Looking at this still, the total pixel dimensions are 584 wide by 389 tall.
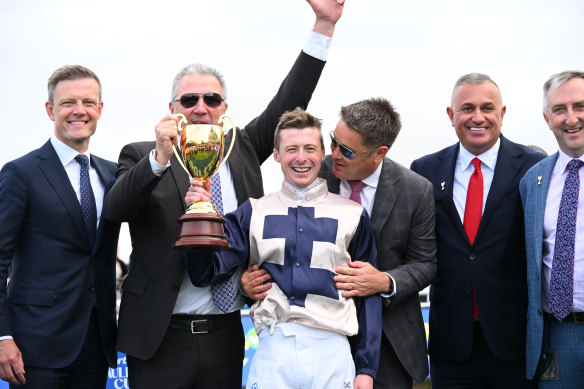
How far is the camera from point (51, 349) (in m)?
3.33

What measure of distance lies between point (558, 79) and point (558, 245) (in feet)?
2.92

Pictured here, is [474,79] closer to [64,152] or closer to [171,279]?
[171,279]

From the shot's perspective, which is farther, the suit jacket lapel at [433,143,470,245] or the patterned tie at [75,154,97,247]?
the suit jacket lapel at [433,143,470,245]

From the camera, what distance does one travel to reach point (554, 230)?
3.45 metres

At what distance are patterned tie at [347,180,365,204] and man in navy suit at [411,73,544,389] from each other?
52cm

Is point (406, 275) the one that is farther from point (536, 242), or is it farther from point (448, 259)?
point (536, 242)

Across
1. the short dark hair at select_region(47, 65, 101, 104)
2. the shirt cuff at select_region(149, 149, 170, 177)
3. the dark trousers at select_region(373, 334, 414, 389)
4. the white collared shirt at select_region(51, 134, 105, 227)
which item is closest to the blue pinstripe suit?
the dark trousers at select_region(373, 334, 414, 389)

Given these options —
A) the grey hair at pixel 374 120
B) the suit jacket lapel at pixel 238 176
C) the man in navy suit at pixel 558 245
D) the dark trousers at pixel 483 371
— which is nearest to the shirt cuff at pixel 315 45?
the grey hair at pixel 374 120

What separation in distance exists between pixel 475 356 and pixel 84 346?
6.83 feet

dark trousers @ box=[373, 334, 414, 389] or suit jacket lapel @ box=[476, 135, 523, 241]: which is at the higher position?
suit jacket lapel @ box=[476, 135, 523, 241]

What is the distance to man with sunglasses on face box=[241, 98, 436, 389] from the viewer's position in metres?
3.28

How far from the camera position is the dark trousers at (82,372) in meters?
3.32

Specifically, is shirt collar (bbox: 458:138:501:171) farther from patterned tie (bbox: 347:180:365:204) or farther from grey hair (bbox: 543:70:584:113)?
patterned tie (bbox: 347:180:365:204)

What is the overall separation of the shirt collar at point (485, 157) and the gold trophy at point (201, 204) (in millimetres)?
1538
